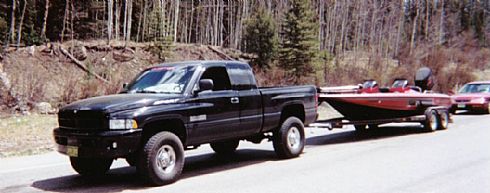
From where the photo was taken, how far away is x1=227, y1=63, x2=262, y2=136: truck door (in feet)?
32.0

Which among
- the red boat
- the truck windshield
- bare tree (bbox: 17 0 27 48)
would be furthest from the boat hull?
bare tree (bbox: 17 0 27 48)

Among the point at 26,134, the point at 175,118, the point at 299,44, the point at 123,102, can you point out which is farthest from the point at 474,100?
the point at 123,102

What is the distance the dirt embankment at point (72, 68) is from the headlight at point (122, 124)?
13.7 meters

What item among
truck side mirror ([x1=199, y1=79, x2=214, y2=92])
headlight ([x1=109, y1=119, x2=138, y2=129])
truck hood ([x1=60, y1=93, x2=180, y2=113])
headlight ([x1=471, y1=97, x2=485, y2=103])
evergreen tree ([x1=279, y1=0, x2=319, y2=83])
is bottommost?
headlight ([x1=471, y1=97, x2=485, y2=103])

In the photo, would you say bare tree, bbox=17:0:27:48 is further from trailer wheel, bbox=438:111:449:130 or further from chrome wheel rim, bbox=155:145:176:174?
chrome wheel rim, bbox=155:145:176:174

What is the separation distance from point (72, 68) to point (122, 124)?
29.9 m

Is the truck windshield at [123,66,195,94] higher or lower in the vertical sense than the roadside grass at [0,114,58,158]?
higher

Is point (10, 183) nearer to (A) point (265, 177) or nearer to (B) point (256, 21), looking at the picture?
(A) point (265, 177)

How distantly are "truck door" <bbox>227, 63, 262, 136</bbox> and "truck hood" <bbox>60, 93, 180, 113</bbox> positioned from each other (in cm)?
161

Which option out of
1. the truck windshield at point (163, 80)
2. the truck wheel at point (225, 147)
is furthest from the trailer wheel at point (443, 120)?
the truck windshield at point (163, 80)

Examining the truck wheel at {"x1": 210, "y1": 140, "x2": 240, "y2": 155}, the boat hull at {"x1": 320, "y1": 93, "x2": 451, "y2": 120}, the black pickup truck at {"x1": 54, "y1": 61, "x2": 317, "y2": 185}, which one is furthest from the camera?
the boat hull at {"x1": 320, "y1": 93, "x2": 451, "y2": 120}

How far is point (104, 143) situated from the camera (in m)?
7.62

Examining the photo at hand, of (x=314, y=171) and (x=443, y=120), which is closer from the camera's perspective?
(x=314, y=171)

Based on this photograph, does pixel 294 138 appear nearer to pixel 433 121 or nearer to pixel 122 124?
pixel 122 124
